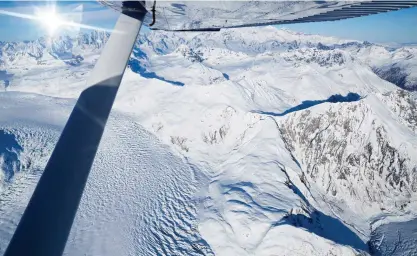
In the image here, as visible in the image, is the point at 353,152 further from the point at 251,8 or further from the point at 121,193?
the point at 251,8

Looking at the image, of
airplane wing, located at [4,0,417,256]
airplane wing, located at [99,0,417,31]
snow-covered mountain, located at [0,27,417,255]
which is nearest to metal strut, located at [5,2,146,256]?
airplane wing, located at [4,0,417,256]

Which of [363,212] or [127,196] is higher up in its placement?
[127,196]

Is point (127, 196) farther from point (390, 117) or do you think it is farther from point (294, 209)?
point (390, 117)

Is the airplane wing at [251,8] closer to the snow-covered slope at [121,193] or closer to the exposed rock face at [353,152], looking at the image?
the snow-covered slope at [121,193]

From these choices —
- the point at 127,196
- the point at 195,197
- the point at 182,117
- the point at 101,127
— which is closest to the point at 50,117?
the point at 182,117

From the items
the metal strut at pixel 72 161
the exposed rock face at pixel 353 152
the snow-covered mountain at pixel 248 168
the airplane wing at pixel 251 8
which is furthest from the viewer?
the exposed rock face at pixel 353 152

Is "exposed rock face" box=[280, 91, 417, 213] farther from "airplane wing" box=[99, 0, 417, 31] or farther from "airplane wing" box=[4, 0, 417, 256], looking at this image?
"airplane wing" box=[4, 0, 417, 256]

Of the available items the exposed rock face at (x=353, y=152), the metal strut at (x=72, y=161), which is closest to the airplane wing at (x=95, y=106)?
the metal strut at (x=72, y=161)

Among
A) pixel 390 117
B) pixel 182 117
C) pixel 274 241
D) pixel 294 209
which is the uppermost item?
pixel 182 117
